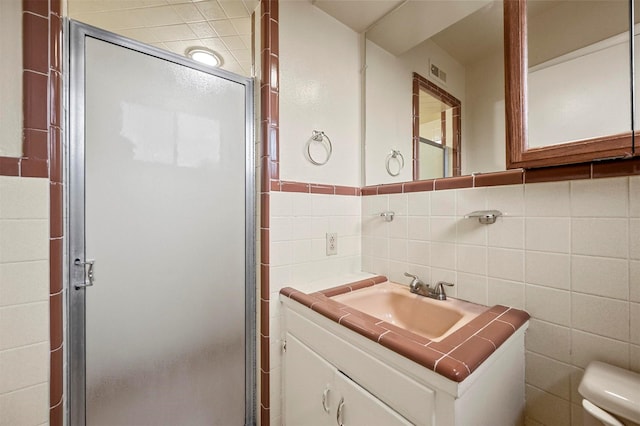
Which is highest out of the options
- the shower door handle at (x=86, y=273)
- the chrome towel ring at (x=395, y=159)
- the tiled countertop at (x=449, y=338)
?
the chrome towel ring at (x=395, y=159)

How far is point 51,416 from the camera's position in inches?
33.7

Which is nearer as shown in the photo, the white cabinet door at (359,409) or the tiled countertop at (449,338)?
the tiled countertop at (449,338)

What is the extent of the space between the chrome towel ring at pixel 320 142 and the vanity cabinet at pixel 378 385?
0.76 metres

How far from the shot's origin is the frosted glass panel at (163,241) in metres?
0.99

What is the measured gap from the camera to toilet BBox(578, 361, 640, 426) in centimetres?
62

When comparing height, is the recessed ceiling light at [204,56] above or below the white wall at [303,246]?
above

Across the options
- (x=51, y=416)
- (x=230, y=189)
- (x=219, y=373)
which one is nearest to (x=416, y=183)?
(x=230, y=189)

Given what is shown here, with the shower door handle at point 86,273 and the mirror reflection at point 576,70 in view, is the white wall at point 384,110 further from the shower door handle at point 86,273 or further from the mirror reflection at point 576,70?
the shower door handle at point 86,273

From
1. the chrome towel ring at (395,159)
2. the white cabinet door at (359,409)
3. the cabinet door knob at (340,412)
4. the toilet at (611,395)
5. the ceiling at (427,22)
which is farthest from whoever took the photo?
the chrome towel ring at (395,159)

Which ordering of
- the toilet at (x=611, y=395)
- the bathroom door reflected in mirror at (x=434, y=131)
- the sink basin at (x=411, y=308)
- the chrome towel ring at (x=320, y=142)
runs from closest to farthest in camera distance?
the toilet at (x=611, y=395)
the sink basin at (x=411, y=308)
the bathroom door reflected in mirror at (x=434, y=131)
the chrome towel ring at (x=320, y=142)

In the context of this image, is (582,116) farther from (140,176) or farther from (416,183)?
(140,176)

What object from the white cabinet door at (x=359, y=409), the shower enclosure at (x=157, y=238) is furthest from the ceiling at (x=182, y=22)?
the white cabinet door at (x=359, y=409)

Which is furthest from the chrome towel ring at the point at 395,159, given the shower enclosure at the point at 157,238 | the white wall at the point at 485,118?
the shower enclosure at the point at 157,238

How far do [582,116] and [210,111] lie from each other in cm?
150
